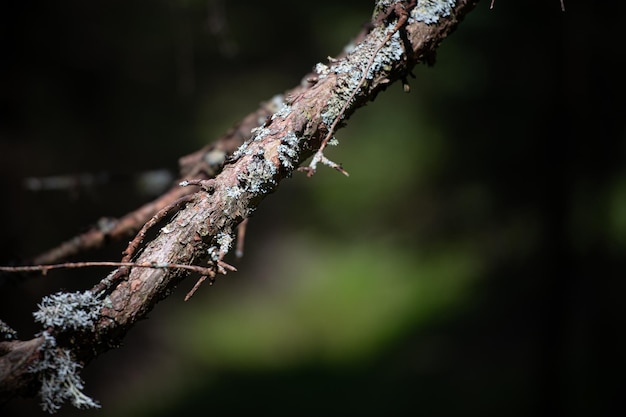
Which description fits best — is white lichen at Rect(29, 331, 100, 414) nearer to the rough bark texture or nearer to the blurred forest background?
the rough bark texture

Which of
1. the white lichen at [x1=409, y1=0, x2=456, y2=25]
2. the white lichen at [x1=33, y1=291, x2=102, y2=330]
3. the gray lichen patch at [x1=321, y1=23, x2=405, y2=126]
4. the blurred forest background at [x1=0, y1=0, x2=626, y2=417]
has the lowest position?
the white lichen at [x1=33, y1=291, x2=102, y2=330]

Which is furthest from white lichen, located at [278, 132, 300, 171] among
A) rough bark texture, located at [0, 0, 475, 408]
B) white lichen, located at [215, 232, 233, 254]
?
white lichen, located at [215, 232, 233, 254]

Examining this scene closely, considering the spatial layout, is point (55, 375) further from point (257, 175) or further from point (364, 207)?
point (364, 207)

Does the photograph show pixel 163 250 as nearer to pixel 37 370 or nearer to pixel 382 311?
Result: pixel 37 370

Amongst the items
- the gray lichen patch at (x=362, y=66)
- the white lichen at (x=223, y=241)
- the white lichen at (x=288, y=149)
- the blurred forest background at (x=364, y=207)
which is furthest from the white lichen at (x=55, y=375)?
the blurred forest background at (x=364, y=207)

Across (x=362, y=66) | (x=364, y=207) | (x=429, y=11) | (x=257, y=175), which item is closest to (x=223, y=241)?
(x=257, y=175)

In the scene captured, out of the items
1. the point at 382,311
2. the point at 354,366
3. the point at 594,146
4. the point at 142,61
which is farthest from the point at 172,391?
the point at 594,146
